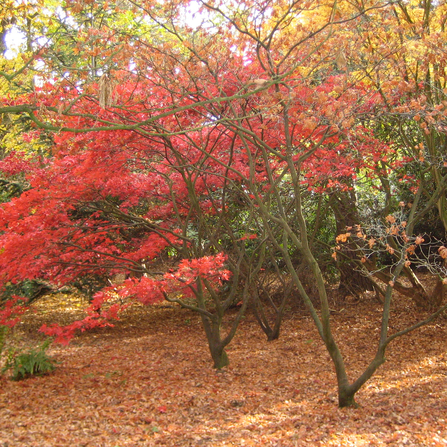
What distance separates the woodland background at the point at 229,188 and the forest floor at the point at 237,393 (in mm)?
30

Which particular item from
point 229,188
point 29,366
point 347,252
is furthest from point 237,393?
point 347,252

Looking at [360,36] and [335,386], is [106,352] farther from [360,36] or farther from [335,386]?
[360,36]

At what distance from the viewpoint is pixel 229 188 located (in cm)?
672

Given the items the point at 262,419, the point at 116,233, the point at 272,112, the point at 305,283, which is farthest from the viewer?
the point at 305,283

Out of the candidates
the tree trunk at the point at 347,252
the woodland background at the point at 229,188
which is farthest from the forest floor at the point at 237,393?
the tree trunk at the point at 347,252

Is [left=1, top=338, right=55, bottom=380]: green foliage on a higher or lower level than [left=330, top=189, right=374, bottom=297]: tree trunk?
lower

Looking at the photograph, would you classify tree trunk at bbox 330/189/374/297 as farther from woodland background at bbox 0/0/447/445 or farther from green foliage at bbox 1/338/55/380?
green foliage at bbox 1/338/55/380

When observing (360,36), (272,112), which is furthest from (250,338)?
(360,36)

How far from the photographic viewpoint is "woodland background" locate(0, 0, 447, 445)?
412cm

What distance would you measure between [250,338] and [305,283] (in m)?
1.47

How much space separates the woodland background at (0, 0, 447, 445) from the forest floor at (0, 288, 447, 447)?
0.03 meters

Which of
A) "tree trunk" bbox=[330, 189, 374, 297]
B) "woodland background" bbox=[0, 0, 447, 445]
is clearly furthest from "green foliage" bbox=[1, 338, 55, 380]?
"tree trunk" bbox=[330, 189, 374, 297]

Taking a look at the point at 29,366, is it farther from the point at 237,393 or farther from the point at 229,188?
the point at 229,188

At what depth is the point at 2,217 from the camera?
5.10 meters
